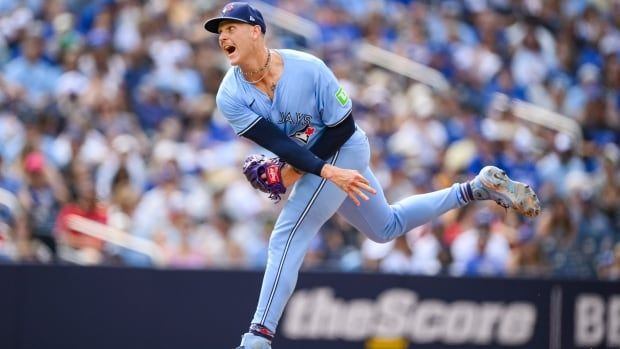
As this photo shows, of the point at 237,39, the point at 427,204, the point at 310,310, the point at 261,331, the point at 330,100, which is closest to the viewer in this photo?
the point at 237,39

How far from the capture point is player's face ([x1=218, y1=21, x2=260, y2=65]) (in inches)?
270

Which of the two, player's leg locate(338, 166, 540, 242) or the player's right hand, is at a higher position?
player's leg locate(338, 166, 540, 242)

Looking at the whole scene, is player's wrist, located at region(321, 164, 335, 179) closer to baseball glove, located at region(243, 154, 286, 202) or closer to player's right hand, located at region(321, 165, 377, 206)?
player's right hand, located at region(321, 165, 377, 206)

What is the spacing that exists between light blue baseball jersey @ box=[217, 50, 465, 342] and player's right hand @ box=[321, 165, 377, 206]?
0.44 metres

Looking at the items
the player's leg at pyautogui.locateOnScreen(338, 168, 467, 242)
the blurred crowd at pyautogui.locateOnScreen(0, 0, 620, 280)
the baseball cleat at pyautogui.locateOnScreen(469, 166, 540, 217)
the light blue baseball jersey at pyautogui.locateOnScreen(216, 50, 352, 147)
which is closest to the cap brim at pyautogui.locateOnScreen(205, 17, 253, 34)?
Answer: the light blue baseball jersey at pyautogui.locateOnScreen(216, 50, 352, 147)

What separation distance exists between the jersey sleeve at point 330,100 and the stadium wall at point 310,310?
309 centimetres

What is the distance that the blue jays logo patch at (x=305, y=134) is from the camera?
23.9ft

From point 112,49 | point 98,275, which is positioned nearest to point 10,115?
point 112,49

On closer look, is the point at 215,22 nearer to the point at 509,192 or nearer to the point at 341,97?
the point at 341,97

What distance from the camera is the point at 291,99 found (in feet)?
23.2

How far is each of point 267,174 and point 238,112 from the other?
44 centimetres

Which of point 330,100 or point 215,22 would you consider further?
point 330,100

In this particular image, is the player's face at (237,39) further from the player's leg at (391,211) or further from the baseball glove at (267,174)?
the player's leg at (391,211)

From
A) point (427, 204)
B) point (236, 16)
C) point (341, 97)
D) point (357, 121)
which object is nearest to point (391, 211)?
point (427, 204)
